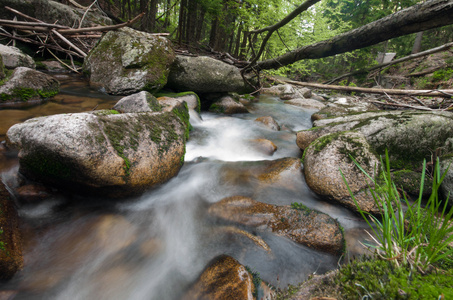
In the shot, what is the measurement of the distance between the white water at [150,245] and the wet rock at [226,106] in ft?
14.7

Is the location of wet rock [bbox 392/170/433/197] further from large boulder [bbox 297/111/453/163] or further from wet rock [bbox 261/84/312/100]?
wet rock [bbox 261/84/312/100]

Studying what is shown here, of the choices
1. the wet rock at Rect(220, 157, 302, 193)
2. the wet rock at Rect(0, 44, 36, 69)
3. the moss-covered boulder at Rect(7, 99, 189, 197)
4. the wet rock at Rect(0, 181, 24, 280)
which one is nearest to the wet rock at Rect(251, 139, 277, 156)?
the wet rock at Rect(220, 157, 302, 193)

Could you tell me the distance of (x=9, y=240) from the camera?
1.92 metres

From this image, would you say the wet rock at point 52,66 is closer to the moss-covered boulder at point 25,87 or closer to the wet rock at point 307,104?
the moss-covered boulder at point 25,87

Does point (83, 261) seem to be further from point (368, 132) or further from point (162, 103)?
point (368, 132)

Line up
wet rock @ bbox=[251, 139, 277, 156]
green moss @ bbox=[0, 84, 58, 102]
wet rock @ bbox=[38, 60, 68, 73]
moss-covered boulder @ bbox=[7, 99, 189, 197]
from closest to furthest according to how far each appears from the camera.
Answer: moss-covered boulder @ bbox=[7, 99, 189, 197]
green moss @ bbox=[0, 84, 58, 102]
wet rock @ bbox=[251, 139, 277, 156]
wet rock @ bbox=[38, 60, 68, 73]

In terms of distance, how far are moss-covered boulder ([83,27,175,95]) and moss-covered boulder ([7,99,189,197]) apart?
2941 mm

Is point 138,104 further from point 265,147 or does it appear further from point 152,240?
point 265,147

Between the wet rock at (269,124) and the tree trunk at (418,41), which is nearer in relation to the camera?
the wet rock at (269,124)

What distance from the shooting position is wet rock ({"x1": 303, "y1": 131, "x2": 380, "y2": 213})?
295cm

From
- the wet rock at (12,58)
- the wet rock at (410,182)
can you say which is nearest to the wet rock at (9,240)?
the wet rock at (410,182)

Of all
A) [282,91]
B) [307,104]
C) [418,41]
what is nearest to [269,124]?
[307,104]

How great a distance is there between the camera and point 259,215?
2.77m

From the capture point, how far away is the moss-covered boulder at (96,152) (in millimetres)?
2238
